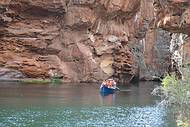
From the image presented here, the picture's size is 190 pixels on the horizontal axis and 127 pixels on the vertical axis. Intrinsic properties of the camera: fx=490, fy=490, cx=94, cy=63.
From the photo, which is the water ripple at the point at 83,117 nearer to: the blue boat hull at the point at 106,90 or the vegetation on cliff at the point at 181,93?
the vegetation on cliff at the point at 181,93

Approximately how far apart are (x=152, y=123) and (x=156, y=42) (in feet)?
204

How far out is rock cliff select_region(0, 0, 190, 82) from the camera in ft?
244

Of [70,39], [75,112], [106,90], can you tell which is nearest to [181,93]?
[75,112]

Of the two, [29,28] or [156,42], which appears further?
[156,42]

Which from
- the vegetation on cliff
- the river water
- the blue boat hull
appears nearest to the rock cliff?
the blue boat hull

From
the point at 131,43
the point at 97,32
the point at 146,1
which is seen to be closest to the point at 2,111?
the point at 97,32

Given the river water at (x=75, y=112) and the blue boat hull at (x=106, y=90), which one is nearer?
the river water at (x=75, y=112)

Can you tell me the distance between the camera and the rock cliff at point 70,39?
7444 cm

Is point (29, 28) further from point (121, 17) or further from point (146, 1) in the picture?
point (146, 1)

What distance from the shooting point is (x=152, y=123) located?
3356 cm

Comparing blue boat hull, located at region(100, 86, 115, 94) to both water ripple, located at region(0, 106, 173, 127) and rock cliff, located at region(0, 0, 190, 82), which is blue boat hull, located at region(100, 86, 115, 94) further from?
water ripple, located at region(0, 106, 173, 127)

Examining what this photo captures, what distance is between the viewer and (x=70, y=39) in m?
78.7

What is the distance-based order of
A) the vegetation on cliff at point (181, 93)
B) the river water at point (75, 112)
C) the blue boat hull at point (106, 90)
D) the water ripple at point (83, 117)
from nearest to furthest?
1. the vegetation on cliff at point (181, 93)
2. the water ripple at point (83, 117)
3. the river water at point (75, 112)
4. the blue boat hull at point (106, 90)

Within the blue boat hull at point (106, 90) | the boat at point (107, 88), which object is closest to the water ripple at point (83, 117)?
the blue boat hull at point (106, 90)
